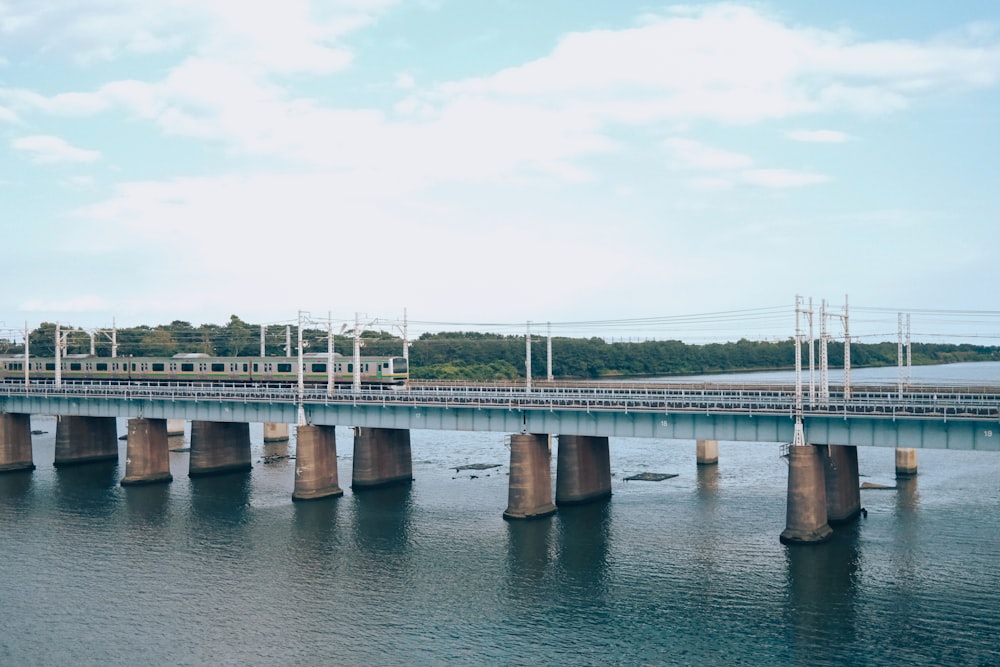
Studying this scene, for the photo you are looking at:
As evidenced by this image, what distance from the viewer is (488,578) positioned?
181 feet

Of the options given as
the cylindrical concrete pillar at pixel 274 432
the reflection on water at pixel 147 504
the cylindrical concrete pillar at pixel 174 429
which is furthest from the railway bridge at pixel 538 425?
the cylindrical concrete pillar at pixel 174 429

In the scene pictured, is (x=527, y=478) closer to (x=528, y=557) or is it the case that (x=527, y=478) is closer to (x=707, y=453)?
(x=528, y=557)

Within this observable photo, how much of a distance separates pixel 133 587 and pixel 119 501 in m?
28.7

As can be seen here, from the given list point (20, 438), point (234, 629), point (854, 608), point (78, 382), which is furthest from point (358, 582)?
point (78, 382)

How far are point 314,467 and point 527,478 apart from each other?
19.8 meters

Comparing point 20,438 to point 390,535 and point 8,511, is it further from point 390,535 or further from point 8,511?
point 390,535

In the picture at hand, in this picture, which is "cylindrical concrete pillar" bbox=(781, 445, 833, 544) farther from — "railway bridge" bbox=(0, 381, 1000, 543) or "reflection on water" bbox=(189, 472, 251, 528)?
"reflection on water" bbox=(189, 472, 251, 528)

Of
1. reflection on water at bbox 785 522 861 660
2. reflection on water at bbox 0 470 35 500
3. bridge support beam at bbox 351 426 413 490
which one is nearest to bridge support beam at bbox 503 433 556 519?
bridge support beam at bbox 351 426 413 490

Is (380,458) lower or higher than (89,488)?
higher

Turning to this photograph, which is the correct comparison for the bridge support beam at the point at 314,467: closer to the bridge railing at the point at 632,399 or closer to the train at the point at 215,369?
the bridge railing at the point at 632,399

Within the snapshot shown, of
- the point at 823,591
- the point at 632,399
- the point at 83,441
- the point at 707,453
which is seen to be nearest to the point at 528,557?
the point at 632,399

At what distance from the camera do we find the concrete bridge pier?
97.0 metres

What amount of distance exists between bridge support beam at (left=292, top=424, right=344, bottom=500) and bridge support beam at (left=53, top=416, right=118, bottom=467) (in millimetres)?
34420

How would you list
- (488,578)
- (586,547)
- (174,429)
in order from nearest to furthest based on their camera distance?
1. (488,578)
2. (586,547)
3. (174,429)
